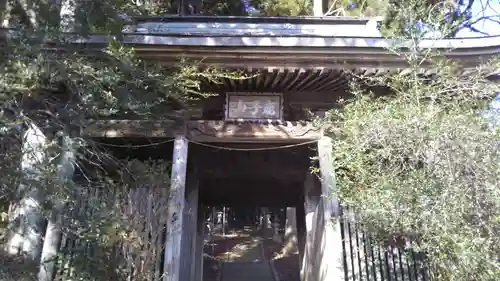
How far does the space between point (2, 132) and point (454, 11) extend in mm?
11752

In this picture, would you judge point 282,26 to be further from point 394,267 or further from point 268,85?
point 394,267

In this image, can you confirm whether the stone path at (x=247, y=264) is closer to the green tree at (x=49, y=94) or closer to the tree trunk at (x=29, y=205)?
the tree trunk at (x=29, y=205)

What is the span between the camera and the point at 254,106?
645cm

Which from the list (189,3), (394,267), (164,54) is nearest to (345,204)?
(394,267)

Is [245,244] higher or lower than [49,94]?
lower

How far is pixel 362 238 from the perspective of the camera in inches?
219

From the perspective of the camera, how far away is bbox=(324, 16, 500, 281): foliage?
4.14 m

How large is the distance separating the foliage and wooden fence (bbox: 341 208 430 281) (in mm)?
326

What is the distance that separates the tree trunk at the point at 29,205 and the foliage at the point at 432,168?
3295 millimetres

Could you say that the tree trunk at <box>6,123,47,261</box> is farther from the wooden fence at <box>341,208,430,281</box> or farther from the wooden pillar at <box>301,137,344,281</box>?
the wooden fence at <box>341,208,430,281</box>

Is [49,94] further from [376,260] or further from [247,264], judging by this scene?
[247,264]

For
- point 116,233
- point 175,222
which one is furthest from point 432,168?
point 116,233

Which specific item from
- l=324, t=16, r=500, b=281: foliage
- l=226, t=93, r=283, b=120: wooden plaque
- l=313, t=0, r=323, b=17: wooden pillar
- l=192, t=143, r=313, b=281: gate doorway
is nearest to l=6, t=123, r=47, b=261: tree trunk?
l=226, t=93, r=283, b=120: wooden plaque

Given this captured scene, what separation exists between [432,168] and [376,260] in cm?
166
